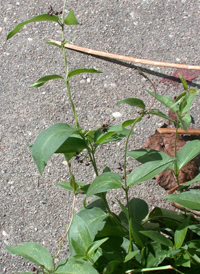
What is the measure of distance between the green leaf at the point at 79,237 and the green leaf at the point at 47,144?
23 cm

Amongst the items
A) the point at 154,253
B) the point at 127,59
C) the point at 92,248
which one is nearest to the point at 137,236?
the point at 154,253

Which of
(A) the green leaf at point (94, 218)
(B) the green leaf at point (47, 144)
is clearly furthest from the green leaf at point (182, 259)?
(B) the green leaf at point (47, 144)

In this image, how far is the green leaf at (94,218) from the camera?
0.96 metres

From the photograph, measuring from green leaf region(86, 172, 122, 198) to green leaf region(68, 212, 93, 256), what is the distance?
0.10 m

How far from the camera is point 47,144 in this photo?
2.60 feet

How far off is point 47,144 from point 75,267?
32 cm

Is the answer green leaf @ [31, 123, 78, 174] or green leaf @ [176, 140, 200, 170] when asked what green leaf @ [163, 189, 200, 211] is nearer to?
green leaf @ [176, 140, 200, 170]

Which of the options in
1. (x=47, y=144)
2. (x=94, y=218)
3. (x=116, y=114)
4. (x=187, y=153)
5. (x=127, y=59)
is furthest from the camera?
(x=127, y=59)

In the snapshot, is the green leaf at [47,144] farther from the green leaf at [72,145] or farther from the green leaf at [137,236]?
the green leaf at [137,236]

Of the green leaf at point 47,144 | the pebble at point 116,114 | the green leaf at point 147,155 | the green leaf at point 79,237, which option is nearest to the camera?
the green leaf at point 47,144

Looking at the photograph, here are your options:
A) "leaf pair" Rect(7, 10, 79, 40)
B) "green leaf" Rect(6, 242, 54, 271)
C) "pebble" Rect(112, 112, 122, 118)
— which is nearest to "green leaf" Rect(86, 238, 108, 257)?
"green leaf" Rect(6, 242, 54, 271)

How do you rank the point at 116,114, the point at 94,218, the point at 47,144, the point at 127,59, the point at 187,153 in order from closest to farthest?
1. the point at 47,144
2. the point at 94,218
3. the point at 187,153
4. the point at 116,114
5. the point at 127,59

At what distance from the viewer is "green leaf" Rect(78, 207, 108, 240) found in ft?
3.15

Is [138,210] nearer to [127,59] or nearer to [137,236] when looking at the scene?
[137,236]
